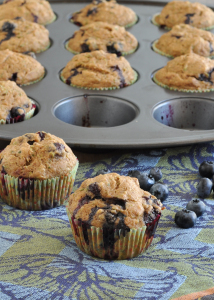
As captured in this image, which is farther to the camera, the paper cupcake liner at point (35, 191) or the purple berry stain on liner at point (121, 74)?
the purple berry stain on liner at point (121, 74)

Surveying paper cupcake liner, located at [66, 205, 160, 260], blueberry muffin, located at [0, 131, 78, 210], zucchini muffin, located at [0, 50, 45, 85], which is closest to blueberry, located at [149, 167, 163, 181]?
blueberry muffin, located at [0, 131, 78, 210]

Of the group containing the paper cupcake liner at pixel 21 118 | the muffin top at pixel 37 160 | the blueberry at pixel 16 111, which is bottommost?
the paper cupcake liner at pixel 21 118

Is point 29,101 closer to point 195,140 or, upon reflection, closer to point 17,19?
point 195,140

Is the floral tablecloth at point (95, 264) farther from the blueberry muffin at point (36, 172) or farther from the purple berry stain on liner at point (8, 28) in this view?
the purple berry stain on liner at point (8, 28)

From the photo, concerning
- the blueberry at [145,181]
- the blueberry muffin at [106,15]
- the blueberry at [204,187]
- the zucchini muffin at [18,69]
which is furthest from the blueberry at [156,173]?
the blueberry muffin at [106,15]

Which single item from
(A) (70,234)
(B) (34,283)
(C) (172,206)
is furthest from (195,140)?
(B) (34,283)

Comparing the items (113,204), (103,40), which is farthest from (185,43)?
(113,204)

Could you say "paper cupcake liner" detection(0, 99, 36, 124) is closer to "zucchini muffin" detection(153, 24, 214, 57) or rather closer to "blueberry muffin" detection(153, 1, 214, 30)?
"zucchini muffin" detection(153, 24, 214, 57)
